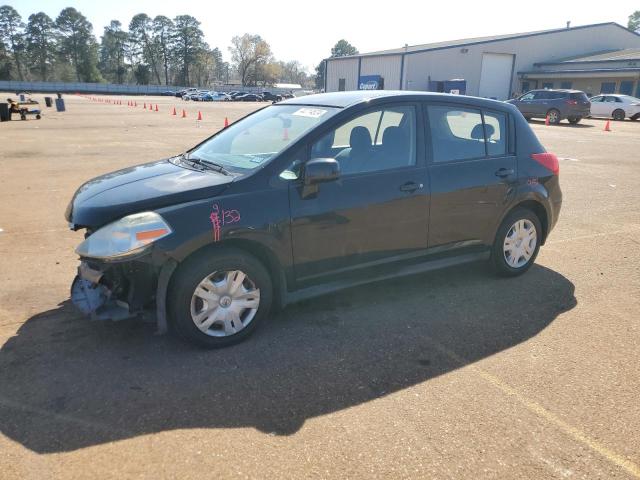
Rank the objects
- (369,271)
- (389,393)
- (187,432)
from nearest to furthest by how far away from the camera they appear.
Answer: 1. (187,432)
2. (389,393)
3. (369,271)

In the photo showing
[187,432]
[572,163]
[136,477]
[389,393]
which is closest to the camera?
[136,477]

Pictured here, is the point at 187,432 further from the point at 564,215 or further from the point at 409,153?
the point at 564,215

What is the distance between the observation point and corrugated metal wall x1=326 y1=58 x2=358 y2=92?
53750 mm

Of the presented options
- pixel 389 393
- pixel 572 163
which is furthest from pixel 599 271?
pixel 572 163

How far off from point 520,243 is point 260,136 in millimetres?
2757

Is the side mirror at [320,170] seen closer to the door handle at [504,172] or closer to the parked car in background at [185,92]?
the door handle at [504,172]

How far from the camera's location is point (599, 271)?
5.31 metres

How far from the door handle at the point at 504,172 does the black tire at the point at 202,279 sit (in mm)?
2447

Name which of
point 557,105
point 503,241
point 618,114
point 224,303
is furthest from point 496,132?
point 618,114

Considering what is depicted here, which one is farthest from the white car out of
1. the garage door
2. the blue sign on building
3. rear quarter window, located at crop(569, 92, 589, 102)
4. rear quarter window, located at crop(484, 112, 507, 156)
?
rear quarter window, located at crop(484, 112, 507, 156)

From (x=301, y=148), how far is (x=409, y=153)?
3.39ft

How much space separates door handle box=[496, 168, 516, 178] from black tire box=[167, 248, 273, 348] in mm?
2447

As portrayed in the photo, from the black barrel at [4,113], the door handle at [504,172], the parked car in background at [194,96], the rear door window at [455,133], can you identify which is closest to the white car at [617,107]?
the door handle at [504,172]

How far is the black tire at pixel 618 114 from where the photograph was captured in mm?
30156
